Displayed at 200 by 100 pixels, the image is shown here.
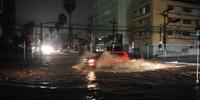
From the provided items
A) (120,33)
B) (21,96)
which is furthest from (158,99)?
(120,33)

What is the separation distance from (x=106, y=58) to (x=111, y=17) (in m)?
94.6

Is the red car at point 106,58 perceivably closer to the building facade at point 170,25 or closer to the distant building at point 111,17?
the building facade at point 170,25

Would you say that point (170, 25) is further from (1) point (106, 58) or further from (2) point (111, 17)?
(2) point (111, 17)

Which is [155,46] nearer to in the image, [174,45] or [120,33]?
[174,45]

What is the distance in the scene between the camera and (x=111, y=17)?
12031cm

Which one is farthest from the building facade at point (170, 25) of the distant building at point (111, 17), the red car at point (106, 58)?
the red car at point (106, 58)

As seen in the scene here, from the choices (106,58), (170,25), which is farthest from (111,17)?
(106,58)

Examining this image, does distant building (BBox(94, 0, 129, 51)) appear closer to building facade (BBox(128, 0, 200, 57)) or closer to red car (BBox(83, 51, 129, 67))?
building facade (BBox(128, 0, 200, 57))

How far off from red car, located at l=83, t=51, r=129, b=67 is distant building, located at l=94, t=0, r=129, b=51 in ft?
175

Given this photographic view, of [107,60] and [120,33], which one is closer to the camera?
[107,60]

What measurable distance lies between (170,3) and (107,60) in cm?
4875

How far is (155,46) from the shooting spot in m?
70.1

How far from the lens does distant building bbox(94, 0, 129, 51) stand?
100m

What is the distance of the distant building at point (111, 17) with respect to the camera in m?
100
